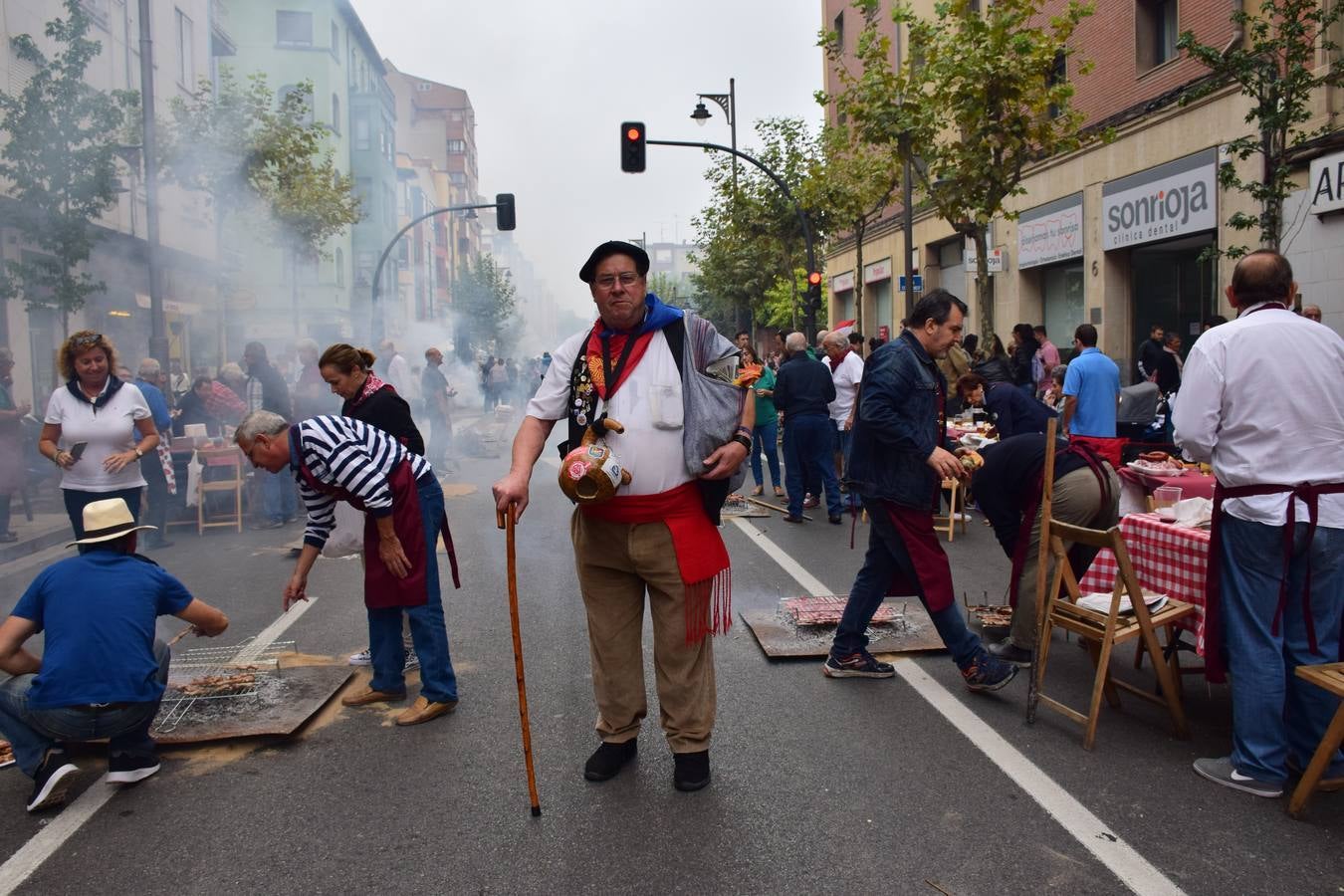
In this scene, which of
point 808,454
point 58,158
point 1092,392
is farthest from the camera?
point 58,158

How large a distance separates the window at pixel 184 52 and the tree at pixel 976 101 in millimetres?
16182

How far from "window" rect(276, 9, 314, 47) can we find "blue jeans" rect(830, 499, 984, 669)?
4360 centimetres

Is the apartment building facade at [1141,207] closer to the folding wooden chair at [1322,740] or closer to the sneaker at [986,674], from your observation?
the sneaker at [986,674]

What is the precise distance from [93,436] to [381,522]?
3.12 metres

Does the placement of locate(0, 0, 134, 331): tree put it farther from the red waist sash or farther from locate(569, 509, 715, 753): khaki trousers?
the red waist sash

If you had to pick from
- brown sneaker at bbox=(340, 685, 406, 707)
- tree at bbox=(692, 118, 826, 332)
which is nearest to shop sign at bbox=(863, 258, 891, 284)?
tree at bbox=(692, 118, 826, 332)

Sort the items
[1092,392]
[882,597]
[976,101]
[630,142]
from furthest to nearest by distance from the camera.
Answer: [630,142] → [976,101] → [1092,392] → [882,597]

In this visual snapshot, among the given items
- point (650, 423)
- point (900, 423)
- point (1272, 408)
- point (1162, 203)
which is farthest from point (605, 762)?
point (1162, 203)

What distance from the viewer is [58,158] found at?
13.5 m

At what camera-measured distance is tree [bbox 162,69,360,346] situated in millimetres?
Answer: 19828

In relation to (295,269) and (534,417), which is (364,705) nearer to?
(534,417)

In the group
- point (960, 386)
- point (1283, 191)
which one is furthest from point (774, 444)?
point (1283, 191)

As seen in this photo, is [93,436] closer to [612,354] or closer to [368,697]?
[368,697]

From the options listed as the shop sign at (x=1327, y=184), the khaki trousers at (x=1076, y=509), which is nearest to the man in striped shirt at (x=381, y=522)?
the khaki trousers at (x=1076, y=509)
